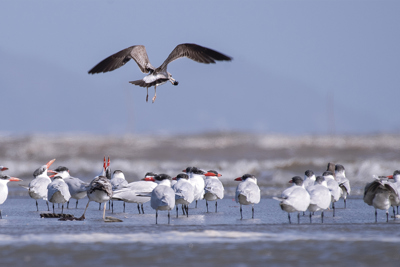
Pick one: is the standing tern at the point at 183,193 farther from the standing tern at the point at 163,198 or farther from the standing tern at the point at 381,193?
the standing tern at the point at 381,193

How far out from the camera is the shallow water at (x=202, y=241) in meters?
7.27

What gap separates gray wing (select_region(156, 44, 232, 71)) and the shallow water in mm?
2846

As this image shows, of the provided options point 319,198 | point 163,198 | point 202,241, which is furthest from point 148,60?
point 202,241

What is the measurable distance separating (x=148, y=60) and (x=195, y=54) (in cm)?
109

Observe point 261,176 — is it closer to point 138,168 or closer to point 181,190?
point 138,168

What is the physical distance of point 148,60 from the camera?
1264 centimetres

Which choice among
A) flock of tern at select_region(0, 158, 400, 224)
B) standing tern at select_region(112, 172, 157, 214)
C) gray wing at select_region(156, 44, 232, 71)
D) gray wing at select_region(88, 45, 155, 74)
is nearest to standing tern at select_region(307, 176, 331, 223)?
flock of tern at select_region(0, 158, 400, 224)

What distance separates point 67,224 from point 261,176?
15.5 meters

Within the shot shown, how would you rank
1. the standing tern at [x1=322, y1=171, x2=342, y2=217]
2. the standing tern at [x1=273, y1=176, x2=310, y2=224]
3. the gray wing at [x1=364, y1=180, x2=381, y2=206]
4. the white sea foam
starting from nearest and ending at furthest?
the white sea foam
the standing tern at [x1=273, y1=176, x2=310, y2=224]
the gray wing at [x1=364, y1=180, x2=381, y2=206]
the standing tern at [x1=322, y1=171, x2=342, y2=217]

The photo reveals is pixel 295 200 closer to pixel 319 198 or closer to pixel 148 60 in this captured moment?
pixel 319 198

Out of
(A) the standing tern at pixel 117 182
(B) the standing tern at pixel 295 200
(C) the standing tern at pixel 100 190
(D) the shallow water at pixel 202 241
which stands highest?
(A) the standing tern at pixel 117 182

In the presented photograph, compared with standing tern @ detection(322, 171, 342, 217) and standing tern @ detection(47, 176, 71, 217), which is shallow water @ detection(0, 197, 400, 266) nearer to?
standing tern @ detection(322, 171, 342, 217)

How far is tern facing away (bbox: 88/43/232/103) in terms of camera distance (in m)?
11.9

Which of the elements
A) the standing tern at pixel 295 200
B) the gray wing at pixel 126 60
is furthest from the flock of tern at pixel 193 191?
the gray wing at pixel 126 60
